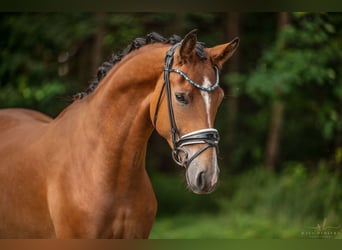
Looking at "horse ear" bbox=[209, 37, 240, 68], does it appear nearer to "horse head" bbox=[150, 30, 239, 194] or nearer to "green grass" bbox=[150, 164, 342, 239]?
"horse head" bbox=[150, 30, 239, 194]

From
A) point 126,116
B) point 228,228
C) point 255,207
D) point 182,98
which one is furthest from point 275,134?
point 182,98

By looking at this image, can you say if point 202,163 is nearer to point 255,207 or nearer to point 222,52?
point 222,52

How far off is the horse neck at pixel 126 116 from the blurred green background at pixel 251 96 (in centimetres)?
298

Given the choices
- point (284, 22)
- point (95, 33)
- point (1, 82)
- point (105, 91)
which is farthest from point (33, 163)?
point (284, 22)

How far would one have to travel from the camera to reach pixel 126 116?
278 cm

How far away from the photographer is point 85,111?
2941mm

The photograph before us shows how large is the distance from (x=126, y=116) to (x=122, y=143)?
0.50ft

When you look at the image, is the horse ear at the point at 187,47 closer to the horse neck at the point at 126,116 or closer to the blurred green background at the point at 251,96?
the horse neck at the point at 126,116

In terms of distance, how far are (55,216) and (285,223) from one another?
447 centimetres

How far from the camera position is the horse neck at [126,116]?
275 centimetres

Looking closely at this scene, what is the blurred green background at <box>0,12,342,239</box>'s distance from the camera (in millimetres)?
6637

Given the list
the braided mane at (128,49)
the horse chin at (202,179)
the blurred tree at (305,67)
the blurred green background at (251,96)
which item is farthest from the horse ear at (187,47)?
the blurred tree at (305,67)

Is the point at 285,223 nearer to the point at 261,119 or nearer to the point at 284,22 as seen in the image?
the point at 261,119

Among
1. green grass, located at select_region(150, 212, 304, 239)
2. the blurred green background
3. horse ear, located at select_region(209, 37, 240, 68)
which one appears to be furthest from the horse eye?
green grass, located at select_region(150, 212, 304, 239)
